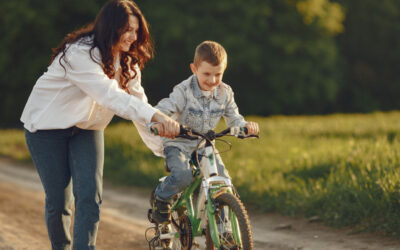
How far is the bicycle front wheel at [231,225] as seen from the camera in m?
3.15

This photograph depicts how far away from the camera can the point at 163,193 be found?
3908mm

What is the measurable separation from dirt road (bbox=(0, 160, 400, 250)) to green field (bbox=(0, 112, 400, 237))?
190 millimetres

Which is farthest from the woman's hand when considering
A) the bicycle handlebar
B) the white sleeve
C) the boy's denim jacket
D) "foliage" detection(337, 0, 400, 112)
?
"foliage" detection(337, 0, 400, 112)

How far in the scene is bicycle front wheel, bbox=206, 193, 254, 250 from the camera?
315cm

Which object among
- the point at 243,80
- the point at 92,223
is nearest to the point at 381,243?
the point at 92,223

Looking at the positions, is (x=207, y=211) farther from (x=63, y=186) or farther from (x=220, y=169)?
(x=63, y=186)

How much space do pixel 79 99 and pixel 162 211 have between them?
1.05 meters

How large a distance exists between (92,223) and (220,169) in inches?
35.6

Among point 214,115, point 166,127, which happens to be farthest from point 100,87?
point 214,115

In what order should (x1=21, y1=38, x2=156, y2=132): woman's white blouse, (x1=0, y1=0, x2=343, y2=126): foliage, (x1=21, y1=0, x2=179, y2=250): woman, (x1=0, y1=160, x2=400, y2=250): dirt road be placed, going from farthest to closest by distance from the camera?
(x1=0, y1=0, x2=343, y2=126): foliage, (x1=0, y1=160, x2=400, y2=250): dirt road, (x1=21, y1=0, x2=179, y2=250): woman, (x1=21, y1=38, x2=156, y2=132): woman's white blouse

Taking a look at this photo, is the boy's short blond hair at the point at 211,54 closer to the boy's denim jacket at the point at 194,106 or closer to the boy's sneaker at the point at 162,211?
the boy's denim jacket at the point at 194,106

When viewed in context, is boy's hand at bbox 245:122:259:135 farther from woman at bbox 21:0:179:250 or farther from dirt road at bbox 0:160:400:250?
dirt road at bbox 0:160:400:250

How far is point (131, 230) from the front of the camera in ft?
19.1

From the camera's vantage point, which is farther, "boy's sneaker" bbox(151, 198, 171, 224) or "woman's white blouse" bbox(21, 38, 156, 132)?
"boy's sneaker" bbox(151, 198, 171, 224)
